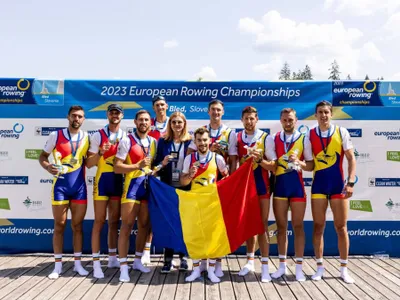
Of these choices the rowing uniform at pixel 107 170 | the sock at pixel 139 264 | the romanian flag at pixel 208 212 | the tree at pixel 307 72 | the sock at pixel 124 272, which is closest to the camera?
the sock at pixel 124 272

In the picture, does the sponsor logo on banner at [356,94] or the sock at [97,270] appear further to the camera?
the sponsor logo on banner at [356,94]

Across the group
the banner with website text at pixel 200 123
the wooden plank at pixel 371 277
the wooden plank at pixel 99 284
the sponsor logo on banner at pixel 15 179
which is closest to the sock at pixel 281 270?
the wooden plank at pixel 371 277

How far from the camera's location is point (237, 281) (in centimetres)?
512

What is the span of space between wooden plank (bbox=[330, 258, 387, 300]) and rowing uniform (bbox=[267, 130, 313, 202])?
131 cm

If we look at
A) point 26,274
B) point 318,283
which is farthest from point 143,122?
point 318,283

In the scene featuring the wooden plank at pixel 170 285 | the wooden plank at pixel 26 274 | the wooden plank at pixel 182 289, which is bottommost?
the wooden plank at pixel 26 274

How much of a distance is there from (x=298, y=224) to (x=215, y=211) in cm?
112

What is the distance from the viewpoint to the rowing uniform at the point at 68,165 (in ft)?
17.2

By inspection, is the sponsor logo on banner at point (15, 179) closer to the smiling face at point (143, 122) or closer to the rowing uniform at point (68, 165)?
the rowing uniform at point (68, 165)

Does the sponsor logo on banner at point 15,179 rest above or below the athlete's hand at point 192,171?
below

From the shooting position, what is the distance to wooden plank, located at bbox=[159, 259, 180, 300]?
4555mm

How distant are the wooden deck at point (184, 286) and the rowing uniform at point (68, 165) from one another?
1.09m

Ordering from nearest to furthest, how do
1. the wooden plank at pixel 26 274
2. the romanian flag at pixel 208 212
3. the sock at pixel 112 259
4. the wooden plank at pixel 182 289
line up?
the wooden plank at pixel 182 289, the wooden plank at pixel 26 274, the romanian flag at pixel 208 212, the sock at pixel 112 259

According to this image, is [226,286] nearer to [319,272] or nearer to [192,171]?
[319,272]
